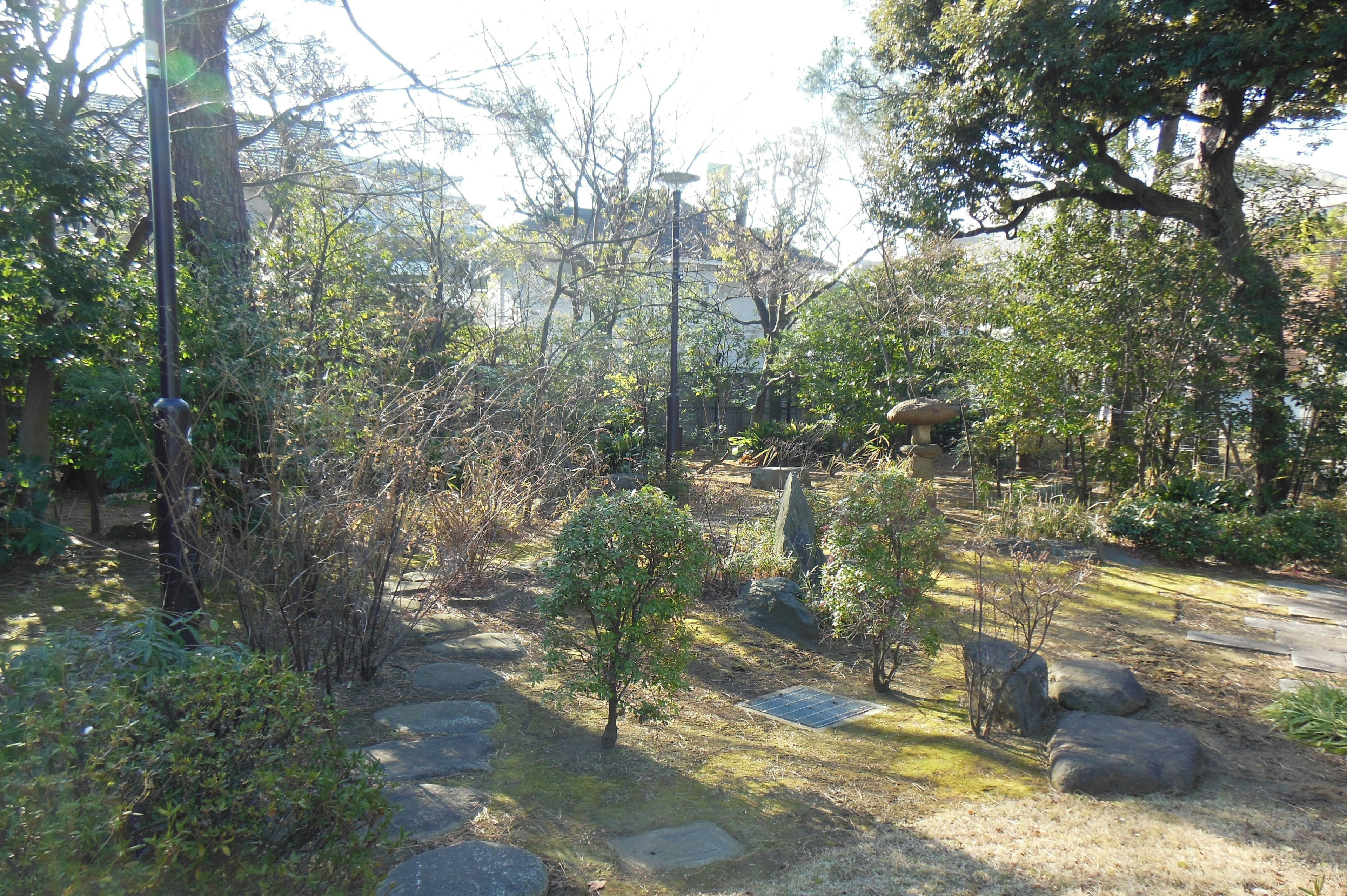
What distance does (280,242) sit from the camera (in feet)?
28.1

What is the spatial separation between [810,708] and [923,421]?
25.7 feet

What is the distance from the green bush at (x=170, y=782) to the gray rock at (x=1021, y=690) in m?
3.32

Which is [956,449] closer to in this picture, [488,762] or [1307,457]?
[1307,457]

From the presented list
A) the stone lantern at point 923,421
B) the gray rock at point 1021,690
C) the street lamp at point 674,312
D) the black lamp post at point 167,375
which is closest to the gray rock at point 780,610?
the gray rock at point 1021,690

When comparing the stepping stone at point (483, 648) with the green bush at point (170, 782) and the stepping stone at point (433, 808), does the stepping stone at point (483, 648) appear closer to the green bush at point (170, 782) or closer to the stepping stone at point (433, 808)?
the stepping stone at point (433, 808)

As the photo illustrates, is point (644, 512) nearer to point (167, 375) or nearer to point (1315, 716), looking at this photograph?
point (167, 375)

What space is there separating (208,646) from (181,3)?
7.13m

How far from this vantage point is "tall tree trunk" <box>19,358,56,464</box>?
7.33 metres

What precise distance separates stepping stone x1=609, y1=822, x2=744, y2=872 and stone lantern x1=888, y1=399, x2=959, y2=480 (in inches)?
346

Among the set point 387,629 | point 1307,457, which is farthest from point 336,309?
point 1307,457

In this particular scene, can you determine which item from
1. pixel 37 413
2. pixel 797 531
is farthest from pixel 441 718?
pixel 37 413

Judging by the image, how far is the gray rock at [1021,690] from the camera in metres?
4.65

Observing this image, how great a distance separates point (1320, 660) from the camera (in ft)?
19.7

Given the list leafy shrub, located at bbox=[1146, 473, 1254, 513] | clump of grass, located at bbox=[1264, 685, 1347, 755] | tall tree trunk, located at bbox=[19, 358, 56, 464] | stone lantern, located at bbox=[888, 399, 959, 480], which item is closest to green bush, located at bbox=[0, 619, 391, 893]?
clump of grass, located at bbox=[1264, 685, 1347, 755]
